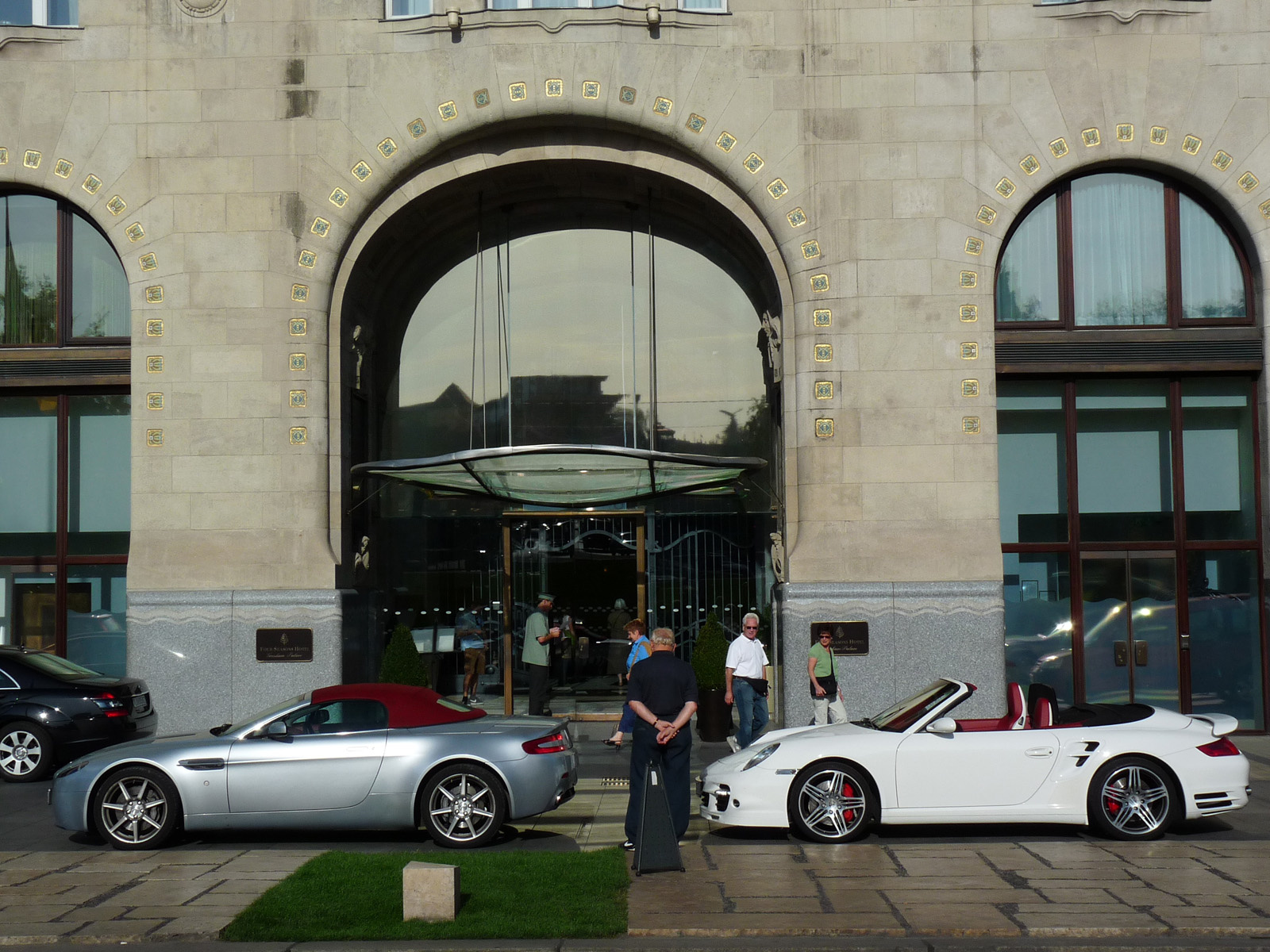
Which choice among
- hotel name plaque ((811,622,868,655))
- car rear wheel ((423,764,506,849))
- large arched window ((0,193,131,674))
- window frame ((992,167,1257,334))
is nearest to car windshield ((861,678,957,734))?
car rear wheel ((423,764,506,849))

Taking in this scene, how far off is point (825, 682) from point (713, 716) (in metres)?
2.08

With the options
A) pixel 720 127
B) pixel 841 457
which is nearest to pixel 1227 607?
pixel 841 457

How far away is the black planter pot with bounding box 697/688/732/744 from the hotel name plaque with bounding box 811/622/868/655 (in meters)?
1.46

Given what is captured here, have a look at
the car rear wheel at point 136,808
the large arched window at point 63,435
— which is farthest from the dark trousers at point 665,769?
the large arched window at point 63,435

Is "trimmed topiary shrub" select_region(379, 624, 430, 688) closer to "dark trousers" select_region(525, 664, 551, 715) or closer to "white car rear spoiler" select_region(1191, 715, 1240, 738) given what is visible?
"dark trousers" select_region(525, 664, 551, 715)

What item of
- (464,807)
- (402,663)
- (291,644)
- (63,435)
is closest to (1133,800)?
(464,807)

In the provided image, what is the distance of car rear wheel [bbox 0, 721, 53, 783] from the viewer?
1447 cm

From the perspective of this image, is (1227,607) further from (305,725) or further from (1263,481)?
(305,725)

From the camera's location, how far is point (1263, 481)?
1692 cm

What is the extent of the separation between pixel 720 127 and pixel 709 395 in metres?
3.87

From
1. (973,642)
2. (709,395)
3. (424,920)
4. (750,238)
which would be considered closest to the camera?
(424,920)

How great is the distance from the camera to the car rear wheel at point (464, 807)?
1041 centimetres

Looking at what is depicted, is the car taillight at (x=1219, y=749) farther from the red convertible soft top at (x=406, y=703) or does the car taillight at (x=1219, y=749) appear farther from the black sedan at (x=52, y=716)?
the black sedan at (x=52, y=716)

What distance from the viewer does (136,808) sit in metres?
10.5
